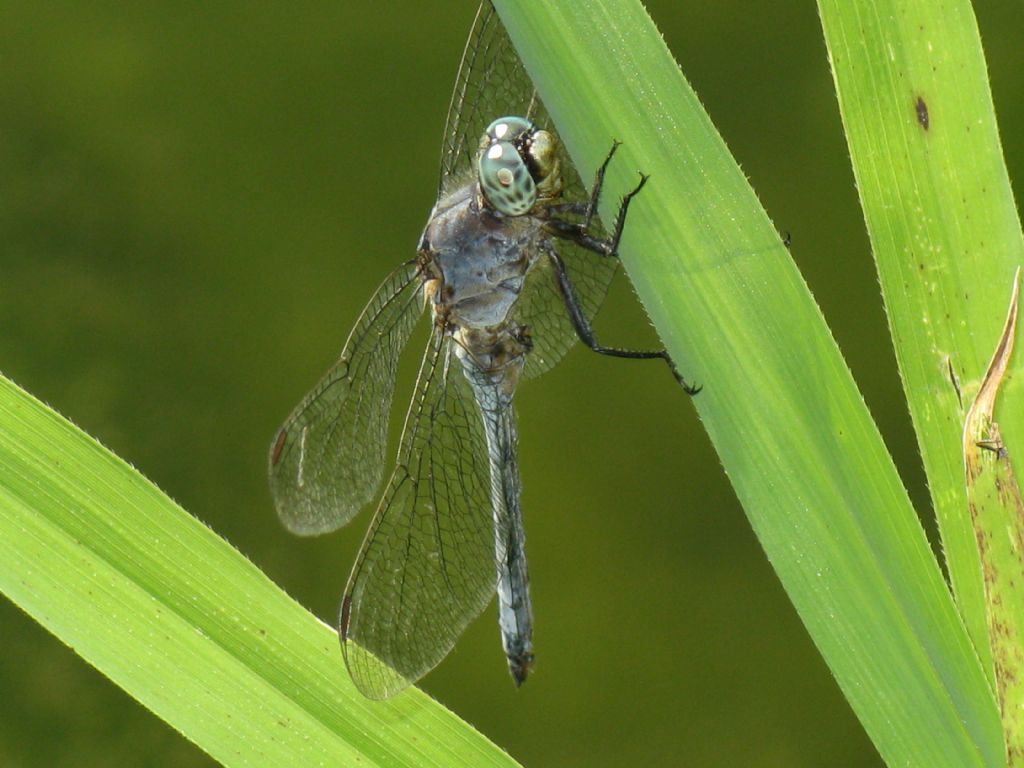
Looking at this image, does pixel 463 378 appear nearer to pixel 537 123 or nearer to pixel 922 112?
pixel 537 123

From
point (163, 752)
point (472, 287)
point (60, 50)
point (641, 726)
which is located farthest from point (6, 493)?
point (60, 50)

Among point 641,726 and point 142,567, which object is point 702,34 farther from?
point 142,567

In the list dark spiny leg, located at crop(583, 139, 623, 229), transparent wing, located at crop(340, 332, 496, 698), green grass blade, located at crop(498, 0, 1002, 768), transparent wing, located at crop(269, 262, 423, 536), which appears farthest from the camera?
transparent wing, located at crop(269, 262, 423, 536)

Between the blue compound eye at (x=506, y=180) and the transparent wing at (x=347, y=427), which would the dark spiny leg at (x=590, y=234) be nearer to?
the blue compound eye at (x=506, y=180)

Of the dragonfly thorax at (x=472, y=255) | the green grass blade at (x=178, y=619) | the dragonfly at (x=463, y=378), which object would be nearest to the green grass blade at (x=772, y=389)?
the dragonfly at (x=463, y=378)

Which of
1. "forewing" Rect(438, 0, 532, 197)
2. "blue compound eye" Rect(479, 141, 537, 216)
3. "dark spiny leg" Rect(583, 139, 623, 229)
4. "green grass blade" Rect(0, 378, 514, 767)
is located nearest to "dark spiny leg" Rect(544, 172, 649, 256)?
"dark spiny leg" Rect(583, 139, 623, 229)

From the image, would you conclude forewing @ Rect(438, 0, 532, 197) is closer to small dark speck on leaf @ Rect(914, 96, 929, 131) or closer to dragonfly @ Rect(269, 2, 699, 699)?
dragonfly @ Rect(269, 2, 699, 699)
